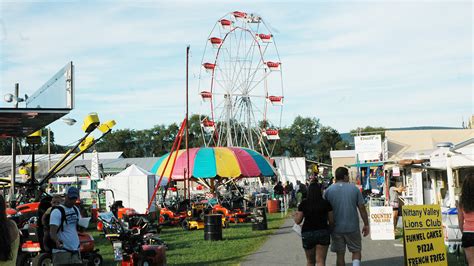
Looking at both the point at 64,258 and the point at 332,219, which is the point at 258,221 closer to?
the point at 332,219

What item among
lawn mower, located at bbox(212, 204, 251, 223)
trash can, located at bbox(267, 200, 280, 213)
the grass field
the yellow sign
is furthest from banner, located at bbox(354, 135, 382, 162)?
the yellow sign

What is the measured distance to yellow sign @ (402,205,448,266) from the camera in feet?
31.0

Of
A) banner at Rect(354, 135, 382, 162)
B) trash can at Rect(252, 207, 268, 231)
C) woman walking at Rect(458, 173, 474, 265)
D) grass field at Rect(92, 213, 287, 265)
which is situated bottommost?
grass field at Rect(92, 213, 287, 265)

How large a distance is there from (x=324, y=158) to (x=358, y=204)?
10695 cm

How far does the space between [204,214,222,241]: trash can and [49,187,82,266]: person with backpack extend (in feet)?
31.1

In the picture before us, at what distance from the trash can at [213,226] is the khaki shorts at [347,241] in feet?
29.1

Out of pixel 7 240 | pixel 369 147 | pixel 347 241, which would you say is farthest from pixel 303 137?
pixel 7 240

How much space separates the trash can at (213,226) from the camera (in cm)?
1775

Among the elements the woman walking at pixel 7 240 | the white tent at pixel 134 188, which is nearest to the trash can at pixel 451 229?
the woman walking at pixel 7 240

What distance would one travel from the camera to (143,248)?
1159 cm

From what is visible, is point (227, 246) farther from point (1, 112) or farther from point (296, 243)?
point (1, 112)

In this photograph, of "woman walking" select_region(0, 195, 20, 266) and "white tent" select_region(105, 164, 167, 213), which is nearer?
"woman walking" select_region(0, 195, 20, 266)

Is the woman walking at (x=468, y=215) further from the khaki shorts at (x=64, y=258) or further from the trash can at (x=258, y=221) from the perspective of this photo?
the trash can at (x=258, y=221)

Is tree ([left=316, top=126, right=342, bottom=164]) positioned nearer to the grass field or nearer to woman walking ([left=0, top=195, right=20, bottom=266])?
the grass field
